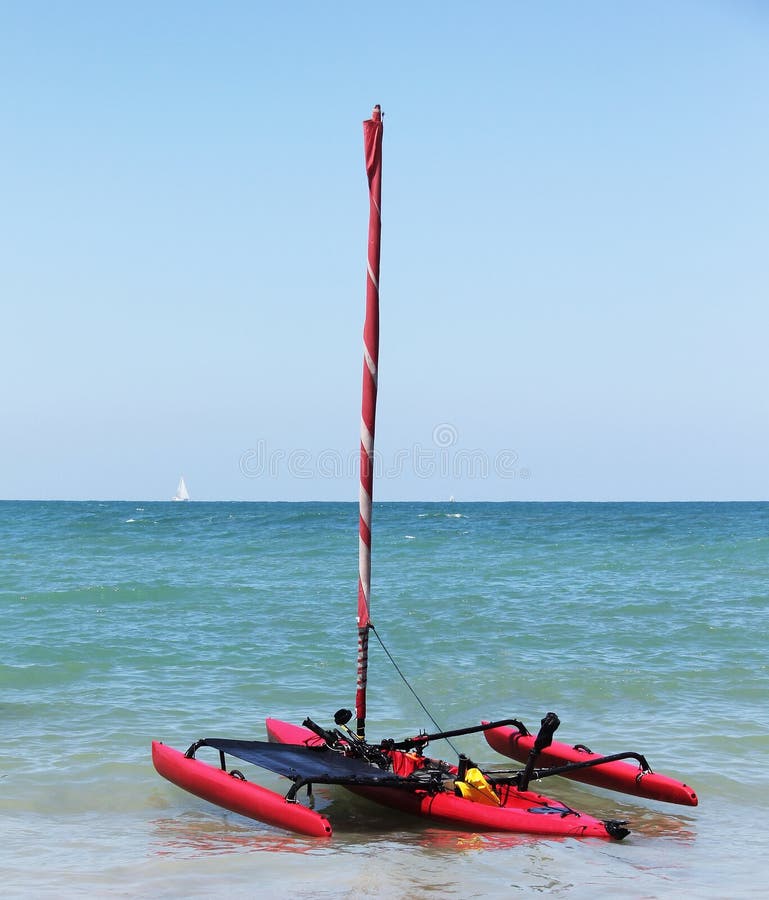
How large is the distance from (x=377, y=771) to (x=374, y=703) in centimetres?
529

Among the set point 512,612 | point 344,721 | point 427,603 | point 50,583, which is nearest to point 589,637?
point 512,612

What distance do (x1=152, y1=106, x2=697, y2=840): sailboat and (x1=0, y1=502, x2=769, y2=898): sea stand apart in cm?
22

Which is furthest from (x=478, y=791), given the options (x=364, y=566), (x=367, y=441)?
(x=367, y=441)

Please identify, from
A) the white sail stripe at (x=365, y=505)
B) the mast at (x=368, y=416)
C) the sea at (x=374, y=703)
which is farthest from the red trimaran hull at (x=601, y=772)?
the white sail stripe at (x=365, y=505)

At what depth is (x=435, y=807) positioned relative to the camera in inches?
398

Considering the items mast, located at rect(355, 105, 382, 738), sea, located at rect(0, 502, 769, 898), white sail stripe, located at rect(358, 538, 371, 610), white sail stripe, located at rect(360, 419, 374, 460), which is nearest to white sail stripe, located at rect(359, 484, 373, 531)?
mast, located at rect(355, 105, 382, 738)

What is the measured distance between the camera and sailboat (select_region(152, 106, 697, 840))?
9797 millimetres

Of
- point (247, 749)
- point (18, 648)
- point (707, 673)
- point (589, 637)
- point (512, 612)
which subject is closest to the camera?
point (247, 749)

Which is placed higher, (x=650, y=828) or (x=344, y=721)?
(x=344, y=721)

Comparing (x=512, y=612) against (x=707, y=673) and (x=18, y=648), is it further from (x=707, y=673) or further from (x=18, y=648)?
(x=18, y=648)

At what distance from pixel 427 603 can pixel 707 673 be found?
34.3 feet

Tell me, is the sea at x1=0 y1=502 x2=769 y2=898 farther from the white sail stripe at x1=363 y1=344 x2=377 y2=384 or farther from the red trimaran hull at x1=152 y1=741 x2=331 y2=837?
the white sail stripe at x1=363 y1=344 x2=377 y2=384

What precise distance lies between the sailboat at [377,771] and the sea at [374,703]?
0.73 feet

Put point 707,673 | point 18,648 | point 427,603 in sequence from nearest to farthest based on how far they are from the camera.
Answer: point 707,673
point 18,648
point 427,603
